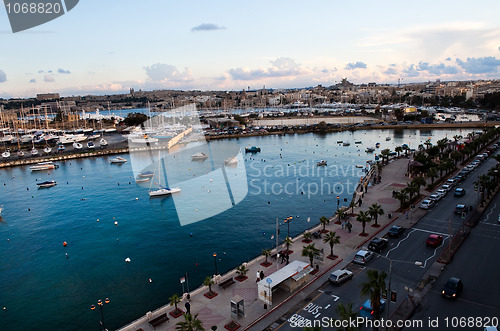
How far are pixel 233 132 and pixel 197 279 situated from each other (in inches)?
2992

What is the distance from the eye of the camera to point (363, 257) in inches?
760

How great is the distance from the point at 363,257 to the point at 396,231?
500 cm

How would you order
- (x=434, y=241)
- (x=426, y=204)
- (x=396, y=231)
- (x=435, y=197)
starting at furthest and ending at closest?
(x=435, y=197), (x=426, y=204), (x=396, y=231), (x=434, y=241)

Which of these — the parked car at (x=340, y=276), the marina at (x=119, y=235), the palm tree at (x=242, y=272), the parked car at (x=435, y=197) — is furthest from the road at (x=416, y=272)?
the marina at (x=119, y=235)

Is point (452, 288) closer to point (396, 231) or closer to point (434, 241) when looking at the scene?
point (434, 241)

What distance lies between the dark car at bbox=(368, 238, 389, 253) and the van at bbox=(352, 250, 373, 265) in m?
0.86

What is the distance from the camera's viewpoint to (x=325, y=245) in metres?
22.2

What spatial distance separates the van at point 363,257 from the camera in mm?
19234

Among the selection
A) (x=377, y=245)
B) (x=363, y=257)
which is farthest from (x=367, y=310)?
(x=377, y=245)

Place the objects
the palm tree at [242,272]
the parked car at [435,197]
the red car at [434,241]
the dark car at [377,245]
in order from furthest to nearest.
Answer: the parked car at [435,197]
the red car at [434,241]
the dark car at [377,245]
the palm tree at [242,272]

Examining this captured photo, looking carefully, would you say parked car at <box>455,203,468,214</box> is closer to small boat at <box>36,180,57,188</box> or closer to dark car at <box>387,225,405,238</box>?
dark car at <box>387,225,405,238</box>

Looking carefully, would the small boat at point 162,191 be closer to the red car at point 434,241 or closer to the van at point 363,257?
the van at point 363,257

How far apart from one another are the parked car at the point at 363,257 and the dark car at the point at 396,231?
12.2 feet

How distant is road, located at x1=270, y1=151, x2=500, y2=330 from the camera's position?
1491cm
